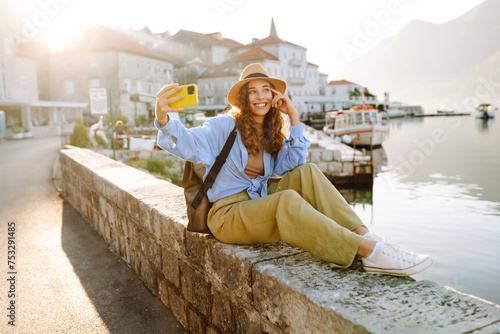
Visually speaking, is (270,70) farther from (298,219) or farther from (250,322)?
(250,322)

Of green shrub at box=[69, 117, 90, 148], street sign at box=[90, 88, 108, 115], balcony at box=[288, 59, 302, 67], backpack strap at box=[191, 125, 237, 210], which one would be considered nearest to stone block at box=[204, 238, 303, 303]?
backpack strap at box=[191, 125, 237, 210]

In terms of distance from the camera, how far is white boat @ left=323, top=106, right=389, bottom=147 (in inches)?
1300

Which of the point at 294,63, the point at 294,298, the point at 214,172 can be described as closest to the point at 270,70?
the point at 294,63

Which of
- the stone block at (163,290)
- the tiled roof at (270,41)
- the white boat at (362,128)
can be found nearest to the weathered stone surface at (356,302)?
the stone block at (163,290)

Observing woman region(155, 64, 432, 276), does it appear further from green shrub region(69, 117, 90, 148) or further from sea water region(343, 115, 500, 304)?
green shrub region(69, 117, 90, 148)

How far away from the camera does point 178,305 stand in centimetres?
327

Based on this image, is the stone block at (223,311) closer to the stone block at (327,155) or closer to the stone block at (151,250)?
the stone block at (151,250)

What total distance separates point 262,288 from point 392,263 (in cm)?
69

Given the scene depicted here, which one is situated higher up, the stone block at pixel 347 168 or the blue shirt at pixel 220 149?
the blue shirt at pixel 220 149

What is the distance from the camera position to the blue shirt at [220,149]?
8.77 ft

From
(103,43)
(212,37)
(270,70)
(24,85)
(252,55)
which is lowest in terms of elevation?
(24,85)

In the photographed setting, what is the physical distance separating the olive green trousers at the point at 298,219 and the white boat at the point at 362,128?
30699mm

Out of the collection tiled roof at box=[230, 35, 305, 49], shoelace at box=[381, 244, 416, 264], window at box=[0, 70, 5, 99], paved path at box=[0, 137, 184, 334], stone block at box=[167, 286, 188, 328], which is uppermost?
tiled roof at box=[230, 35, 305, 49]

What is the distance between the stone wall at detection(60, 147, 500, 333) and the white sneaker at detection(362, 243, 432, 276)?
0.16ft
